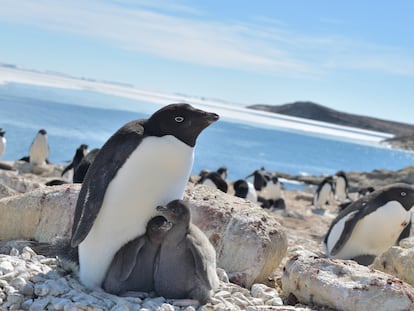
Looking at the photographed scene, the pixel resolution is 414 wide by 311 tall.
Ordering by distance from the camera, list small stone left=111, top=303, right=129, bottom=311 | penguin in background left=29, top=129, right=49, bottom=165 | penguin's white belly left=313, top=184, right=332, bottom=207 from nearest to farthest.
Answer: small stone left=111, top=303, right=129, bottom=311 < penguin in background left=29, top=129, right=49, bottom=165 < penguin's white belly left=313, top=184, right=332, bottom=207

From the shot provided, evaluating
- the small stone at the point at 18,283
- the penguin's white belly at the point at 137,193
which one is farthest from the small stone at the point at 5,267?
the penguin's white belly at the point at 137,193

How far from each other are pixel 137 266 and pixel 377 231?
13.4ft

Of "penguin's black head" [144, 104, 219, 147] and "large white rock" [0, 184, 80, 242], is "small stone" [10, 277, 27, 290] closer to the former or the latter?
"penguin's black head" [144, 104, 219, 147]

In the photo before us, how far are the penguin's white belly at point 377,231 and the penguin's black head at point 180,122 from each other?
382cm

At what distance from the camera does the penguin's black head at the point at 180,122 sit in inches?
170

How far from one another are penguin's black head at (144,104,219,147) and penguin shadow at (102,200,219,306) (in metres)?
0.46

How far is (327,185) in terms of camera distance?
21.2 m

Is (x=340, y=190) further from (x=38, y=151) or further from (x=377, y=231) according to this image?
(x=377, y=231)

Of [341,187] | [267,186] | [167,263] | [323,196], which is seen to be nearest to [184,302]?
[167,263]

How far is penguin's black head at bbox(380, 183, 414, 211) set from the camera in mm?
7594

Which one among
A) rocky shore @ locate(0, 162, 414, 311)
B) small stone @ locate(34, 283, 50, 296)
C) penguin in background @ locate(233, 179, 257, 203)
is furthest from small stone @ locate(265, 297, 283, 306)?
penguin in background @ locate(233, 179, 257, 203)

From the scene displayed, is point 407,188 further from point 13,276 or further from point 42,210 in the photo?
point 13,276

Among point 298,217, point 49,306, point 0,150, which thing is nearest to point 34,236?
point 49,306

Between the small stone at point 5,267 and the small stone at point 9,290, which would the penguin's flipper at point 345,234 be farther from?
the small stone at point 9,290
